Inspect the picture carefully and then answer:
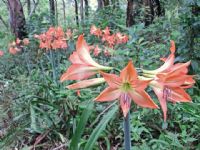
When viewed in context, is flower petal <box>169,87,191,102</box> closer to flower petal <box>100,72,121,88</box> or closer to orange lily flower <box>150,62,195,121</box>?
orange lily flower <box>150,62,195,121</box>

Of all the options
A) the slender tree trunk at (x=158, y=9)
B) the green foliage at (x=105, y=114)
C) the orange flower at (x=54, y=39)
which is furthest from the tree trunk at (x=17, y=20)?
the green foliage at (x=105, y=114)

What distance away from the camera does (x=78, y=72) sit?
4.22ft

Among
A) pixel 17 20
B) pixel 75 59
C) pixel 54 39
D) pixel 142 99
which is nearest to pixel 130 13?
pixel 17 20

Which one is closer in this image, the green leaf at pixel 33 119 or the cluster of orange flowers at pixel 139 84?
the cluster of orange flowers at pixel 139 84

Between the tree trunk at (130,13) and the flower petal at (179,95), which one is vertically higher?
the tree trunk at (130,13)

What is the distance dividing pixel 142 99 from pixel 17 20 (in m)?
7.45

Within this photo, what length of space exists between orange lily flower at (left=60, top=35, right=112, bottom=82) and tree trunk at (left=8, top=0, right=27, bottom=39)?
6.93 metres

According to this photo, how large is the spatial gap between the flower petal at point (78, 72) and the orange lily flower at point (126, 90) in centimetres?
17

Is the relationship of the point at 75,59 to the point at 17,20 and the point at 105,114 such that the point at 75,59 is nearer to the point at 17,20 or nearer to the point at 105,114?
the point at 105,114

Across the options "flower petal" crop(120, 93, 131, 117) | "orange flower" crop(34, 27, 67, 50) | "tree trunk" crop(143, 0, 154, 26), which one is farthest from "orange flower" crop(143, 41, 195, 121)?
"tree trunk" crop(143, 0, 154, 26)

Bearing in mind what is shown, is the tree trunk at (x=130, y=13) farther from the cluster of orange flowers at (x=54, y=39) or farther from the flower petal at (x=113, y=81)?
the flower petal at (x=113, y=81)

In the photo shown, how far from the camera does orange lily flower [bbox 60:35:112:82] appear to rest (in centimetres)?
129

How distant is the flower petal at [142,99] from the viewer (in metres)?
1.10

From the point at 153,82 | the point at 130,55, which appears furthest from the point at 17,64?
the point at 153,82
